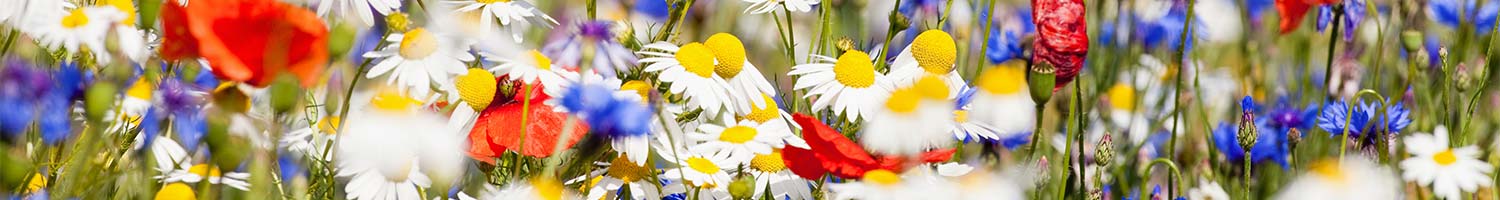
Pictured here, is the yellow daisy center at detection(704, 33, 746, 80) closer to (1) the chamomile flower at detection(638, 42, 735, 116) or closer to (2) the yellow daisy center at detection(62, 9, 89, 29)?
(1) the chamomile flower at detection(638, 42, 735, 116)

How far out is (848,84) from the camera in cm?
72

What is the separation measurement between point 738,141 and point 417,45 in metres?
0.13

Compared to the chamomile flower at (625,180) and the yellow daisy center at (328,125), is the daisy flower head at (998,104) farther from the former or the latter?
the yellow daisy center at (328,125)

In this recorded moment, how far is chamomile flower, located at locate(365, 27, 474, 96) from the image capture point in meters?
0.62

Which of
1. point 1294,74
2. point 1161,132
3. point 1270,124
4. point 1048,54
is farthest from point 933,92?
point 1294,74

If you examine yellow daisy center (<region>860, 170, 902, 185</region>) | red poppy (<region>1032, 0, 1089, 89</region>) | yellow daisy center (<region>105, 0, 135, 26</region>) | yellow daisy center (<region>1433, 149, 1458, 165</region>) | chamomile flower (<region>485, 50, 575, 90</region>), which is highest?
red poppy (<region>1032, 0, 1089, 89</region>)

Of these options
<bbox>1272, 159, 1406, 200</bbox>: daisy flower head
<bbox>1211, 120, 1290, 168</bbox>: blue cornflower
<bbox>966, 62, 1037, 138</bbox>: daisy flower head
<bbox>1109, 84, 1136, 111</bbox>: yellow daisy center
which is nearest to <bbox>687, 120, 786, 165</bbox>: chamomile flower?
<bbox>966, 62, 1037, 138</bbox>: daisy flower head

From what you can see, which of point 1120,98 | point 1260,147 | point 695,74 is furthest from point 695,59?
point 1120,98

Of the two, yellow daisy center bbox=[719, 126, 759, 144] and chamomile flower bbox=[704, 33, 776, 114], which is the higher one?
chamomile flower bbox=[704, 33, 776, 114]

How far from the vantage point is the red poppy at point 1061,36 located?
626mm

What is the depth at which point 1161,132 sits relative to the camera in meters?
1.34

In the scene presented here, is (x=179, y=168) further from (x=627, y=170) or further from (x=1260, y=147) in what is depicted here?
(x=1260, y=147)

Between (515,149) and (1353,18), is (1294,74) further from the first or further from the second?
(515,149)

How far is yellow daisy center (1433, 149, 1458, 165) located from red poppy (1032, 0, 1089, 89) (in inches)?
12.1
